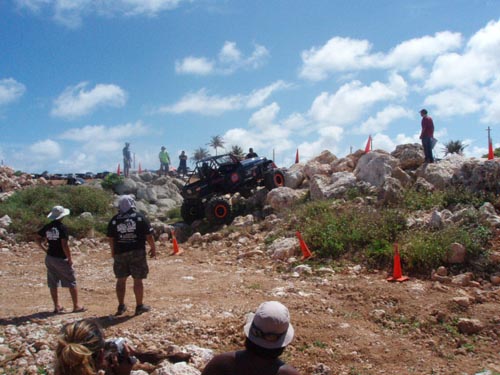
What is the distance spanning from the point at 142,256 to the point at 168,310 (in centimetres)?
75

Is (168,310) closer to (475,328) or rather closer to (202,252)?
(475,328)

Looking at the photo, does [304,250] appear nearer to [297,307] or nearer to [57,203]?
[297,307]

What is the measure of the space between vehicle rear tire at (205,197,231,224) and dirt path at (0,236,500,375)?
14.8ft

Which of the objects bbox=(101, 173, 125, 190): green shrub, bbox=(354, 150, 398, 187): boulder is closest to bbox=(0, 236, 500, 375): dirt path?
bbox=(354, 150, 398, 187): boulder

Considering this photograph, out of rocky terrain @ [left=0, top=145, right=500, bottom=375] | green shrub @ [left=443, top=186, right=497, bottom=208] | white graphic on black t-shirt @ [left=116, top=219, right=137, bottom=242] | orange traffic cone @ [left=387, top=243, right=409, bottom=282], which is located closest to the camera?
rocky terrain @ [left=0, top=145, right=500, bottom=375]

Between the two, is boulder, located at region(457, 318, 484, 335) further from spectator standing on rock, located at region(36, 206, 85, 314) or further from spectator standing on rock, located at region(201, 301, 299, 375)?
spectator standing on rock, located at region(36, 206, 85, 314)

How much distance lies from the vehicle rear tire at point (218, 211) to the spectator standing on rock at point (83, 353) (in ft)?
35.2

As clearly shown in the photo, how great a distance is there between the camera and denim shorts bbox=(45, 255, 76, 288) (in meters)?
5.91

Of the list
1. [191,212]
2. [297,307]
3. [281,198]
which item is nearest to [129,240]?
[297,307]

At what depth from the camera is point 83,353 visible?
218cm

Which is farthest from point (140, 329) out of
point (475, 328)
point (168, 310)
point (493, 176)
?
point (493, 176)

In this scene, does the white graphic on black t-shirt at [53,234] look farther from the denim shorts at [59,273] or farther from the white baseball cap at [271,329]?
the white baseball cap at [271,329]

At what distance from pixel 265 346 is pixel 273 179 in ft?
38.7

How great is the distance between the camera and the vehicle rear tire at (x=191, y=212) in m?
14.1
